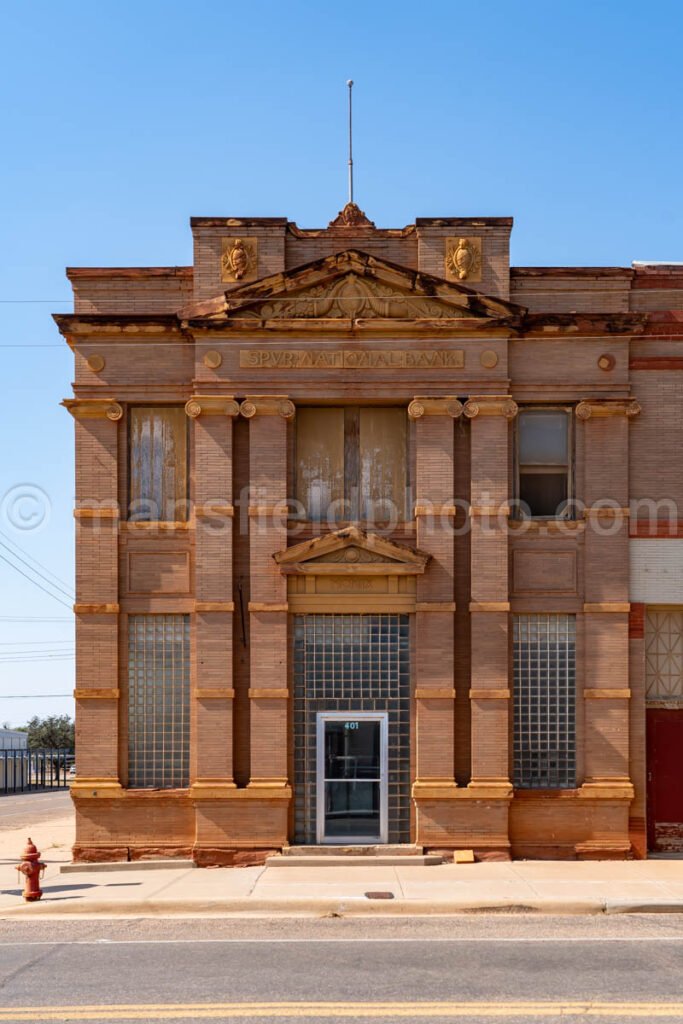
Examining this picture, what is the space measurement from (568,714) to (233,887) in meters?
5.91

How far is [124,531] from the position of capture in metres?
19.4

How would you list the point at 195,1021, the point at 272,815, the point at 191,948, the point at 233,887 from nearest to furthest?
1. the point at 195,1021
2. the point at 191,948
3. the point at 233,887
4. the point at 272,815

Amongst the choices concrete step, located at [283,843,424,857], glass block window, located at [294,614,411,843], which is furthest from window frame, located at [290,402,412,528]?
concrete step, located at [283,843,424,857]

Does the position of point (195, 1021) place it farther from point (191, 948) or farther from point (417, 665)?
point (417, 665)

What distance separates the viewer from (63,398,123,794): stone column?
62.4 ft

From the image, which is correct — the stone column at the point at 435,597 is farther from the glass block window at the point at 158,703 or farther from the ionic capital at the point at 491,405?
the glass block window at the point at 158,703

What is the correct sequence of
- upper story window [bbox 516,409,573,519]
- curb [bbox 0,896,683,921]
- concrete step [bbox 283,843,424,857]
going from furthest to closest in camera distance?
upper story window [bbox 516,409,573,519] → concrete step [bbox 283,843,424,857] → curb [bbox 0,896,683,921]

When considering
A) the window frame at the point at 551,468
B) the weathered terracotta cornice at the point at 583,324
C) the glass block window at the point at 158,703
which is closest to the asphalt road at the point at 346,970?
the glass block window at the point at 158,703

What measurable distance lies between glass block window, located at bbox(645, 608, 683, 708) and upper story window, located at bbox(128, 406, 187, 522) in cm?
757

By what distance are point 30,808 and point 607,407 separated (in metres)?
26.6

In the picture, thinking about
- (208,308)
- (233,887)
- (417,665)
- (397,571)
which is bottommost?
(233,887)

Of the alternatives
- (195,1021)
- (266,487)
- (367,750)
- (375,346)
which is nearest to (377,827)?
(367,750)

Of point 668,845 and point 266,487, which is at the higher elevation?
point 266,487

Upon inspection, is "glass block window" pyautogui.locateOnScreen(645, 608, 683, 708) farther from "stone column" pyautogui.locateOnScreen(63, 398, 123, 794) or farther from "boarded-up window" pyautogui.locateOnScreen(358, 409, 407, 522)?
"stone column" pyautogui.locateOnScreen(63, 398, 123, 794)
